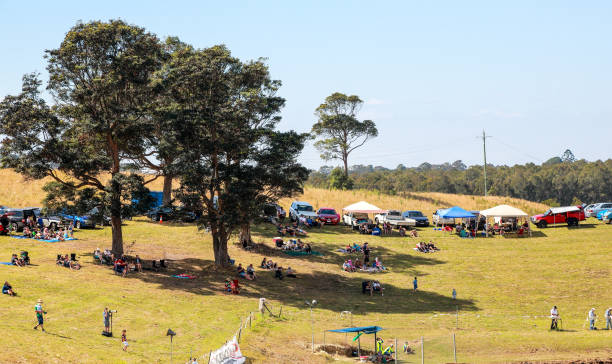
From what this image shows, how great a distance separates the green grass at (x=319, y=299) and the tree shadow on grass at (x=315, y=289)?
0.39 ft

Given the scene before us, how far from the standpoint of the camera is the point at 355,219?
179 ft

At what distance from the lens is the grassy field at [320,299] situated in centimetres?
2377

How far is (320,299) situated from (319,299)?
7 centimetres

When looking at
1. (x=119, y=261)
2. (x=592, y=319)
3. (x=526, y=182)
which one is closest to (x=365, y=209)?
(x=119, y=261)

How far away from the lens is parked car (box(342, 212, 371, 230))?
54325mm

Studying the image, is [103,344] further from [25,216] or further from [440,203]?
[440,203]

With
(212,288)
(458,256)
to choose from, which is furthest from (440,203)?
(212,288)

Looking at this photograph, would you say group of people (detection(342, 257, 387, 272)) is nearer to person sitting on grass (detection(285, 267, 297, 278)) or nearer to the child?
person sitting on grass (detection(285, 267, 297, 278))

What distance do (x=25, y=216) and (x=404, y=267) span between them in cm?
3159

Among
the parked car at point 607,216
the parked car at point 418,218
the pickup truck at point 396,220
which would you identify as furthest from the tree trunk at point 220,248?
the parked car at point 607,216

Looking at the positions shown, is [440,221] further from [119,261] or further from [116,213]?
[119,261]

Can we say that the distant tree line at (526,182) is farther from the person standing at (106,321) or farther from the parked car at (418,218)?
Answer: the person standing at (106,321)

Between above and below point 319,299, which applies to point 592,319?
below

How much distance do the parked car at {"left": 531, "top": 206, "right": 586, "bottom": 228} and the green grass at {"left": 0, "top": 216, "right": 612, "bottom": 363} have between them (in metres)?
1.52
